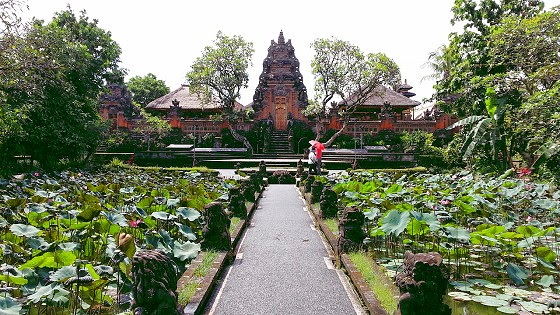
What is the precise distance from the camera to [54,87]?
15.4 m

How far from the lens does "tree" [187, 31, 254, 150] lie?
27969 mm

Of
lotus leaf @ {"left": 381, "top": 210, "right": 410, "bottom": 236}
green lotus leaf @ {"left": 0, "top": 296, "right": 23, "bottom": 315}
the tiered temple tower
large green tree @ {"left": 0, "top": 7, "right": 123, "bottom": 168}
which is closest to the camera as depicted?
green lotus leaf @ {"left": 0, "top": 296, "right": 23, "bottom": 315}

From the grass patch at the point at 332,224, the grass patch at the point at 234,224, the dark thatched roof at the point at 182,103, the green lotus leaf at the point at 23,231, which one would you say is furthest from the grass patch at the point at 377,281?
the dark thatched roof at the point at 182,103

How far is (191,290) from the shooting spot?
4.53 m

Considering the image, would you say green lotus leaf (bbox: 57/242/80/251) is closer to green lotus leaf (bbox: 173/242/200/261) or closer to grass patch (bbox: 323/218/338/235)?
green lotus leaf (bbox: 173/242/200/261)

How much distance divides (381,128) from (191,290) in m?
29.3

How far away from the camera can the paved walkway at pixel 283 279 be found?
442cm

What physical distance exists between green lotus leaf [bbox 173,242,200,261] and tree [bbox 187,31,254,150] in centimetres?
2402

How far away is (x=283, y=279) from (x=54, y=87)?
43.7ft

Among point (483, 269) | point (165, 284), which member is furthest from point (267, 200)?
point (165, 284)

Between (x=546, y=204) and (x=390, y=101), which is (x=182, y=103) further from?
(x=546, y=204)

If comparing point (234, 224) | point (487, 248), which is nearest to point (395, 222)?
point (487, 248)

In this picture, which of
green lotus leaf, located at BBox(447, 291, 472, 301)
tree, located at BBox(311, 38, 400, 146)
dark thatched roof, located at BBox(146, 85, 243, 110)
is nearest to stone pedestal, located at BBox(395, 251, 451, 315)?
green lotus leaf, located at BBox(447, 291, 472, 301)

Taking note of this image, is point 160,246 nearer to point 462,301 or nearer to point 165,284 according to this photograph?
point 165,284
